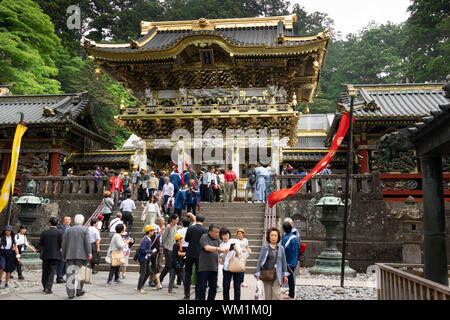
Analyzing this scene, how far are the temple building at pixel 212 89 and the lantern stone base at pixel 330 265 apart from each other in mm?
8865

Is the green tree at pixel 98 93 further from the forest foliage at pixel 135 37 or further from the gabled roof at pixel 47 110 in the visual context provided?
the gabled roof at pixel 47 110

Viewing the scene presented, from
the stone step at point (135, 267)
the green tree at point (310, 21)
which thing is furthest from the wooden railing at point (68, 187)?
the green tree at point (310, 21)

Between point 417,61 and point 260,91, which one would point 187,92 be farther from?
point 417,61

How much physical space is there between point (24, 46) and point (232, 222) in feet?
64.8

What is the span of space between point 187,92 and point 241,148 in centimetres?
466

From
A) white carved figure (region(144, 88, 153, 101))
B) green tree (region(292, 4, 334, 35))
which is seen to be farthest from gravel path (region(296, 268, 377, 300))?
green tree (region(292, 4, 334, 35))

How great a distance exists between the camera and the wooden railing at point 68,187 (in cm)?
1502

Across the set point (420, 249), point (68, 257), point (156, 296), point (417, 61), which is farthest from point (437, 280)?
point (417, 61)

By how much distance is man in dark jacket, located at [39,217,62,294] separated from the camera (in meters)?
8.09

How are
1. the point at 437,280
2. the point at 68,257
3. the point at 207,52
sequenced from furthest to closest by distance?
1. the point at 207,52
2. the point at 68,257
3. the point at 437,280

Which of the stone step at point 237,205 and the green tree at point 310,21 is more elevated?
the green tree at point 310,21

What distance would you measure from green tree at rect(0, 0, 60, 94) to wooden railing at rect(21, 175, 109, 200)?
11.8 m

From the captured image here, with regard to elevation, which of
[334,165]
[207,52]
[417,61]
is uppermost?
[417,61]

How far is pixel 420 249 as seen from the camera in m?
12.3
